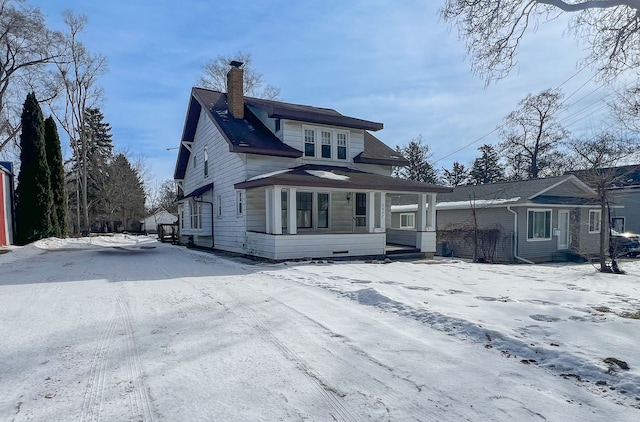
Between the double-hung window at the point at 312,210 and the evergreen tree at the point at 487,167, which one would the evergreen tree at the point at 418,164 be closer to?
the evergreen tree at the point at 487,167

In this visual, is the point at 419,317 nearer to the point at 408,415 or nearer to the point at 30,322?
the point at 408,415

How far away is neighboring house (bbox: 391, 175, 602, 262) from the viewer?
17531mm

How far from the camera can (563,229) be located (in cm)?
1933

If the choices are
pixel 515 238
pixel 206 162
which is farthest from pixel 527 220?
pixel 206 162

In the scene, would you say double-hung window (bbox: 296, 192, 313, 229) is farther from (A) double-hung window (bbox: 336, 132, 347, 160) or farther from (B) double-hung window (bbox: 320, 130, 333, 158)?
(A) double-hung window (bbox: 336, 132, 347, 160)

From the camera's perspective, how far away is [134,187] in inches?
1678

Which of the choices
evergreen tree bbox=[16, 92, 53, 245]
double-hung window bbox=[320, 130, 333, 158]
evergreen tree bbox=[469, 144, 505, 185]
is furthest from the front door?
evergreen tree bbox=[16, 92, 53, 245]

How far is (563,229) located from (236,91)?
1809 cm

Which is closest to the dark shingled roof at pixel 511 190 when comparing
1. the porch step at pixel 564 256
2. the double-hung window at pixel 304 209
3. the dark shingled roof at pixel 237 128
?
the porch step at pixel 564 256

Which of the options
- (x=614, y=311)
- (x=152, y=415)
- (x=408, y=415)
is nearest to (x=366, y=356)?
(x=408, y=415)

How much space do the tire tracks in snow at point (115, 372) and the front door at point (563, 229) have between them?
68.1 ft

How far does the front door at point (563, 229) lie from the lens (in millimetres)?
19078

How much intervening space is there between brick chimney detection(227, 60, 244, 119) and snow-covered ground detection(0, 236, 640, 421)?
10.4m

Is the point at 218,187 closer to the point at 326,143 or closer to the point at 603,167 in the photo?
the point at 326,143
